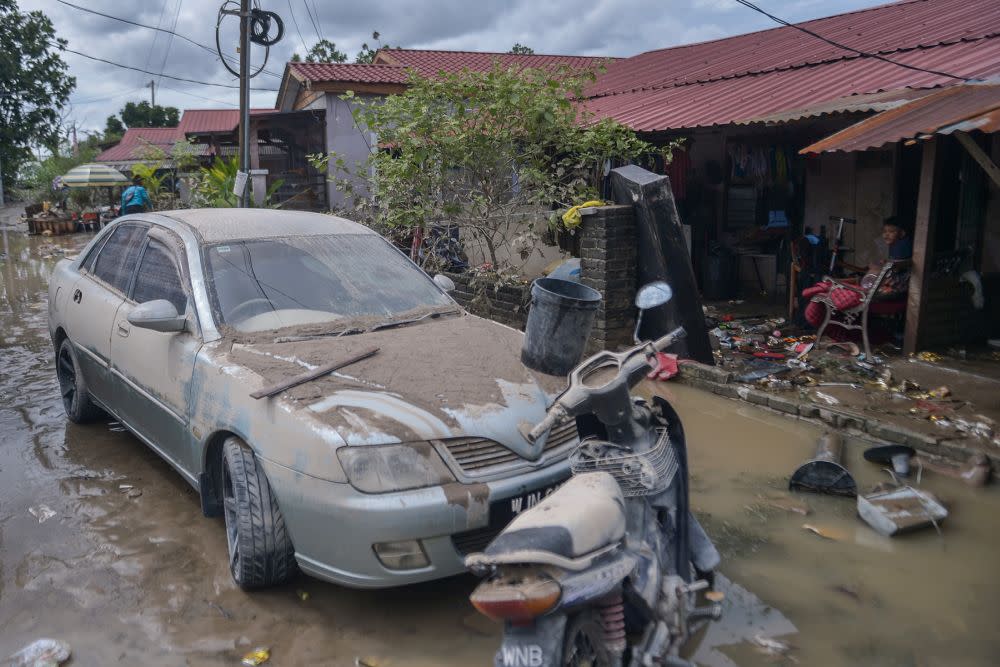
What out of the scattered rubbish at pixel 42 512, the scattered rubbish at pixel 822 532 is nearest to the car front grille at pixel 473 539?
the scattered rubbish at pixel 822 532

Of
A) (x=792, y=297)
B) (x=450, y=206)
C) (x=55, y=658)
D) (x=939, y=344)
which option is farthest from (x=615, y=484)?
(x=792, y=297)

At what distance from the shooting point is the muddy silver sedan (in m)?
2.96

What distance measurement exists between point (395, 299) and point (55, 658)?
2.37 meters

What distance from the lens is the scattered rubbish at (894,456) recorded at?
466cm

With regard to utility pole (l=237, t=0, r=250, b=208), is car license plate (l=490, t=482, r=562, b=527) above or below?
below

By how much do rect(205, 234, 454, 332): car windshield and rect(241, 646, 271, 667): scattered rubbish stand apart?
1585mm

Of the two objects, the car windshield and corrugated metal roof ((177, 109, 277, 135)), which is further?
corrugated metal roof ((177, 109, 277, 135))

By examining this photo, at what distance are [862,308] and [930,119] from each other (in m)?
1.74

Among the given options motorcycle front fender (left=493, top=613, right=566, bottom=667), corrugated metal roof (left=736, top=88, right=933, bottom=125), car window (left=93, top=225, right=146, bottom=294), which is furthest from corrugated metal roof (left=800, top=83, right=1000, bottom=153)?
car window (left=93, top=225, right=146, bottom=294)

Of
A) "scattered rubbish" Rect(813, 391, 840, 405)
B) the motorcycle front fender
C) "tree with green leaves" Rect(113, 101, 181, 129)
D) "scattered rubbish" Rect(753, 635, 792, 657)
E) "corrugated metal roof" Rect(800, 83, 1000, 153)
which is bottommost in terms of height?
"scattered rubbish" Rect(753, 635, 792, 657)

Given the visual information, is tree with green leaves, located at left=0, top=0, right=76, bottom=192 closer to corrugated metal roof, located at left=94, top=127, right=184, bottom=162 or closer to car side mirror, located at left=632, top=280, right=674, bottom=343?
corrugated metal roof, located at left=94, top=127, right=184, bottom=162

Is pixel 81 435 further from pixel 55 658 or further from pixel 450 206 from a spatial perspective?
pixel 450 206

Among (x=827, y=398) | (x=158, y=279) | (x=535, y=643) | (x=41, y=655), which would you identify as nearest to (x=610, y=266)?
(x=827, y=398)

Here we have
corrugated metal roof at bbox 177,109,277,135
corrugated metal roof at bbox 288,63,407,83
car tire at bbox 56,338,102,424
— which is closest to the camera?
car tire at bbox 56,338,102,424
